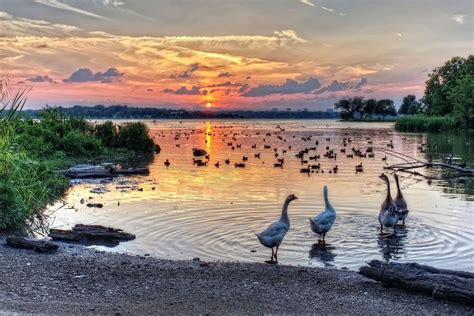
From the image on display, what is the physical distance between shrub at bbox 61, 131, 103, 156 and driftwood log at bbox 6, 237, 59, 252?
25.2 metres

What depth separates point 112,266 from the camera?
35.6 feet

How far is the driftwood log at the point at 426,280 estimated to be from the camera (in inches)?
348

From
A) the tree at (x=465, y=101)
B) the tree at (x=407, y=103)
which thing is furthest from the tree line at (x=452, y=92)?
the tree at (x=407, y=103)

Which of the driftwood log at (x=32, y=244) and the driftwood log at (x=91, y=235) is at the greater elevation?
the driftwood log at (x=32, y=244)

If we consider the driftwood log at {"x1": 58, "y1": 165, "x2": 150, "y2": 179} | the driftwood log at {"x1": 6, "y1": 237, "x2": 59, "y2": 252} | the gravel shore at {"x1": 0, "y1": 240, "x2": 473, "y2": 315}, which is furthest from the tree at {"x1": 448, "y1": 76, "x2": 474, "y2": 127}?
the driftwood log at {"x1": 6, "y1": 237, "x2": 59, "y2": 252}

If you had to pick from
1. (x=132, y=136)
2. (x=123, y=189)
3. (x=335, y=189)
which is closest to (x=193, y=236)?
(x=123, y=189)

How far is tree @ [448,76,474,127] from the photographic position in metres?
88.8

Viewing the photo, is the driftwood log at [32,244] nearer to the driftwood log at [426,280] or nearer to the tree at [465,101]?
the driftwood log at [426,280]

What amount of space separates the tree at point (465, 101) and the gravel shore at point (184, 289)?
8677 cm

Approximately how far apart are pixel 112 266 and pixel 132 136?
1452 inches

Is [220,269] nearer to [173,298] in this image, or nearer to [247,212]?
[173,298]

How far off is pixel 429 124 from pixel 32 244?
95.8 m

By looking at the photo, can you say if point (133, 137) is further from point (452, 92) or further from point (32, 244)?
point (452, 92)

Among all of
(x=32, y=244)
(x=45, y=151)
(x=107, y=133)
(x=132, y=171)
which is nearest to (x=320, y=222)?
(x=32, y=244)
